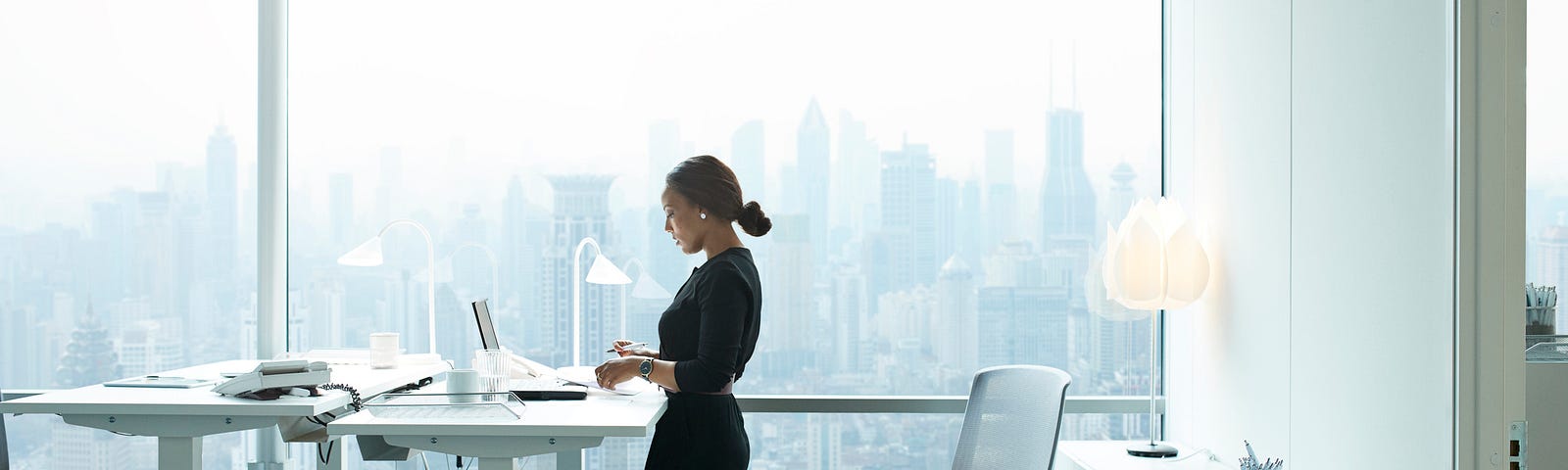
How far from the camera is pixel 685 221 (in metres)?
2.89

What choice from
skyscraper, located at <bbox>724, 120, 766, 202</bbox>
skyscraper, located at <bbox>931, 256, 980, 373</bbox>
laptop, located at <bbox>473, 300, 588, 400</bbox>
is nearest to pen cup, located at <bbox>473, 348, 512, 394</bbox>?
laptop, located at <bbox>473, 300, 588, 400</bbox>

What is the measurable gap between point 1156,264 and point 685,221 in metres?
1.31

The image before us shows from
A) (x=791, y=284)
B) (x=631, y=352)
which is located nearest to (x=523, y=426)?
(x=631, y=352)

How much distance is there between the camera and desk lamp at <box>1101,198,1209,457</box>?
2953mm

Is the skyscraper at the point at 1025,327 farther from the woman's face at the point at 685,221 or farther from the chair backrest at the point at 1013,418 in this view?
the woman's face at the point at 685,221

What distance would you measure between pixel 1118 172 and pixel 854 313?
39.5 inches

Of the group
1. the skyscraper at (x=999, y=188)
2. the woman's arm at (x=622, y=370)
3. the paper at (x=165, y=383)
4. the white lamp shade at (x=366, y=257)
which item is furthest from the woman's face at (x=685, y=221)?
the paper at (x=165, y=383)

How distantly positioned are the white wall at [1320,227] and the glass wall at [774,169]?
1.31ft

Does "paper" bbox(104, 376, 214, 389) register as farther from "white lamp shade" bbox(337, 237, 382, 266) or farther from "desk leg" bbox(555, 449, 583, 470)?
"desk leg" bbox(555, 449, 583, 470)

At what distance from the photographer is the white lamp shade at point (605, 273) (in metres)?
3.38

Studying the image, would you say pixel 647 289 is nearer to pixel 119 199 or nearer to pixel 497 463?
pixel 497 463

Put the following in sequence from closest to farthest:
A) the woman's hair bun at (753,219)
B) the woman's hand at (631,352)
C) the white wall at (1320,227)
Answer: the white wall at (1320,227), the woman's hair bun at (753,219), the woman's hand at (631,352)

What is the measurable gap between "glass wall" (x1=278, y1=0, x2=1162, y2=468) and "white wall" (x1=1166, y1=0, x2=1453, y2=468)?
40 cm

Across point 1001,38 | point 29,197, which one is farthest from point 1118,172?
point 29,197
